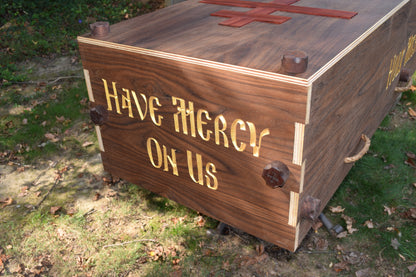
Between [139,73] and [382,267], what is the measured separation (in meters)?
1.71

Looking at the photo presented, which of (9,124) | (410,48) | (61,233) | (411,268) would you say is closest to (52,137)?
(9,124)

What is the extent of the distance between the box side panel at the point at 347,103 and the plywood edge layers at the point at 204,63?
106 millimetres

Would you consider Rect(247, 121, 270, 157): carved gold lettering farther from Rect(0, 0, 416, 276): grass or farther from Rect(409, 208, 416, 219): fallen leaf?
Rect(409, 208, 416, 219): fallen leaf

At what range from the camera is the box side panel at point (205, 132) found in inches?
62.7

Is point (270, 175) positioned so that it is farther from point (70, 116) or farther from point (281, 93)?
point (70, 116)

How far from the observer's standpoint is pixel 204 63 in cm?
166

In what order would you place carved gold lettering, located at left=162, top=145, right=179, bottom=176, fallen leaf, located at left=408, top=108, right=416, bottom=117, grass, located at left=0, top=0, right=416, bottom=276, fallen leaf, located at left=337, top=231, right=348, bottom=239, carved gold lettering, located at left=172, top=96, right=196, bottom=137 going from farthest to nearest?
fallen leaf, located at left=408, top=108, right=416, bottom=117, fallen leaf, located at left=337, top=231, right=348, bottom=239, grass, located at left=0, top=0, right=416, bottom=276, carved gold lettering, located at left=162, top=145, right=179, bottom=176, carved gold lettering, located at left=172, top=96, right=196, bottom=137

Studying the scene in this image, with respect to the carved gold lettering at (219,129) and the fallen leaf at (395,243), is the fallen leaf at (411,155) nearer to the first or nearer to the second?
the fallen leaf at (395,243)

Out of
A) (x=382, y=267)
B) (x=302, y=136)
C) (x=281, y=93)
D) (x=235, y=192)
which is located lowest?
(x=382, y=267)

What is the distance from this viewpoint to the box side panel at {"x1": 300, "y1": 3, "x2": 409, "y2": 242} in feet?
5.40

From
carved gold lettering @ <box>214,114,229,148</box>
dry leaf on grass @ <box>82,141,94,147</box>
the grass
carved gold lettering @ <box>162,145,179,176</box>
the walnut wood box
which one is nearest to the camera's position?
the walnut wood box

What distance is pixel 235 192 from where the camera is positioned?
74.4 inches

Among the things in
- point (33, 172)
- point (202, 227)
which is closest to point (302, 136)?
point (202, 227)

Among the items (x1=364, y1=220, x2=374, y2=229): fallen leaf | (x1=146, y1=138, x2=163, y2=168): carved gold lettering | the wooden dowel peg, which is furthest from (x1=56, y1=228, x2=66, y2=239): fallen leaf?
(x1=364, y1=220, x2=374, y2=229): fallen leaf
